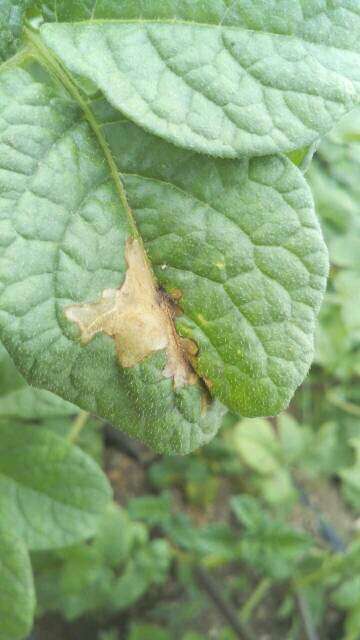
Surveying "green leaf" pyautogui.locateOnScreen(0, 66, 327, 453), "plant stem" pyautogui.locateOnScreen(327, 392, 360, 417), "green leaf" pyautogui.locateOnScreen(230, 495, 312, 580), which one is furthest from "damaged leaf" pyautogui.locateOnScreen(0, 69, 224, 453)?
"plant stem" pyautogui.locateOnScreen(327, 392, 360, 417)

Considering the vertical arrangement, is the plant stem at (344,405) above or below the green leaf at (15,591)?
below

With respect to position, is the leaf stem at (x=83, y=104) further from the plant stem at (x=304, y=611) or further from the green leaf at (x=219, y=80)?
the plant stem at (x=304, y=611)

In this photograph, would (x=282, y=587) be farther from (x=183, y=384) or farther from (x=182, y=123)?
(x=182, y=123)

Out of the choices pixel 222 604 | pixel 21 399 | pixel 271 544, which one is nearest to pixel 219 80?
pixel 21 399

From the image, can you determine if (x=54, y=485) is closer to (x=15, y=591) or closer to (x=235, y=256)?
(x=15, y=591)

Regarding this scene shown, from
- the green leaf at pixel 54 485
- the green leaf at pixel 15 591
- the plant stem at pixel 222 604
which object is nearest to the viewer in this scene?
the green leaf at pixel 15 591

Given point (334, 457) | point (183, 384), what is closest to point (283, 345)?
point (183, 384)

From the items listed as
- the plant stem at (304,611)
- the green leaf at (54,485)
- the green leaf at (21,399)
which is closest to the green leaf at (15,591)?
the green leaf at (54,485)
